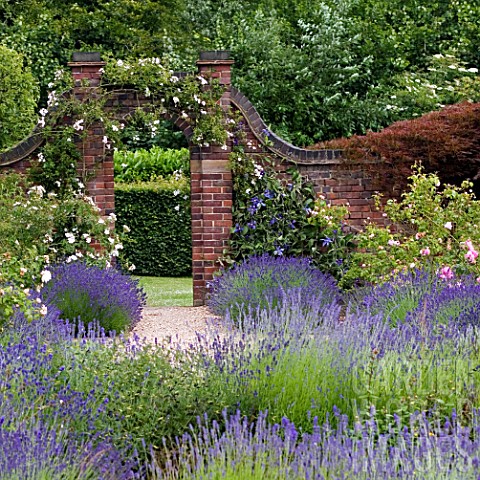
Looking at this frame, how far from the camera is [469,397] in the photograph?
427cm

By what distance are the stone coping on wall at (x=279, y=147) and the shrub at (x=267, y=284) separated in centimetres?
114

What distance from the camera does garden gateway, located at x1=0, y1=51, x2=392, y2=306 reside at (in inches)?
375

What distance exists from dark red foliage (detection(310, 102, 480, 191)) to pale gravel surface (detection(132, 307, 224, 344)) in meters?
2.27

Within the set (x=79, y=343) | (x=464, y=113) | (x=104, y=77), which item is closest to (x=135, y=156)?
(x=104, y=77)

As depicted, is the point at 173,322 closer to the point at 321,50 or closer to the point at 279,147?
the point at 279,147

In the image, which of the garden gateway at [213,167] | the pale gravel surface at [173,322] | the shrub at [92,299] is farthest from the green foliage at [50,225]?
the pale gravel surface at [173,322]

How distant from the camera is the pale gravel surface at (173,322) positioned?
7.68m

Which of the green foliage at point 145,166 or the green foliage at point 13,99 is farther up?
the green foliage at point 13,99

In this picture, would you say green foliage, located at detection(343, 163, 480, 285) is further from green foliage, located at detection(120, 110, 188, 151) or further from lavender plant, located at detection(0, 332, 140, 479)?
green foliage, located at detection(120, 110, 188, 151)

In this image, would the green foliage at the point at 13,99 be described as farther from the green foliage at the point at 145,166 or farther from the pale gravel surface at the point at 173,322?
the pale gravel surface at the point at 173,322

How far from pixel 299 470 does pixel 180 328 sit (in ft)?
16.0

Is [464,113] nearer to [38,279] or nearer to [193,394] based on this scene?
[38,279]

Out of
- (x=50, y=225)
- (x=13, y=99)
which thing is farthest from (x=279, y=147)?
(x=13, y=99)

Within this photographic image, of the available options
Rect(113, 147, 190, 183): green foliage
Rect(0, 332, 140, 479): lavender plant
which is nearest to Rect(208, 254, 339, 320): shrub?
Rect(0, 332, 140, 479): lavender plant
